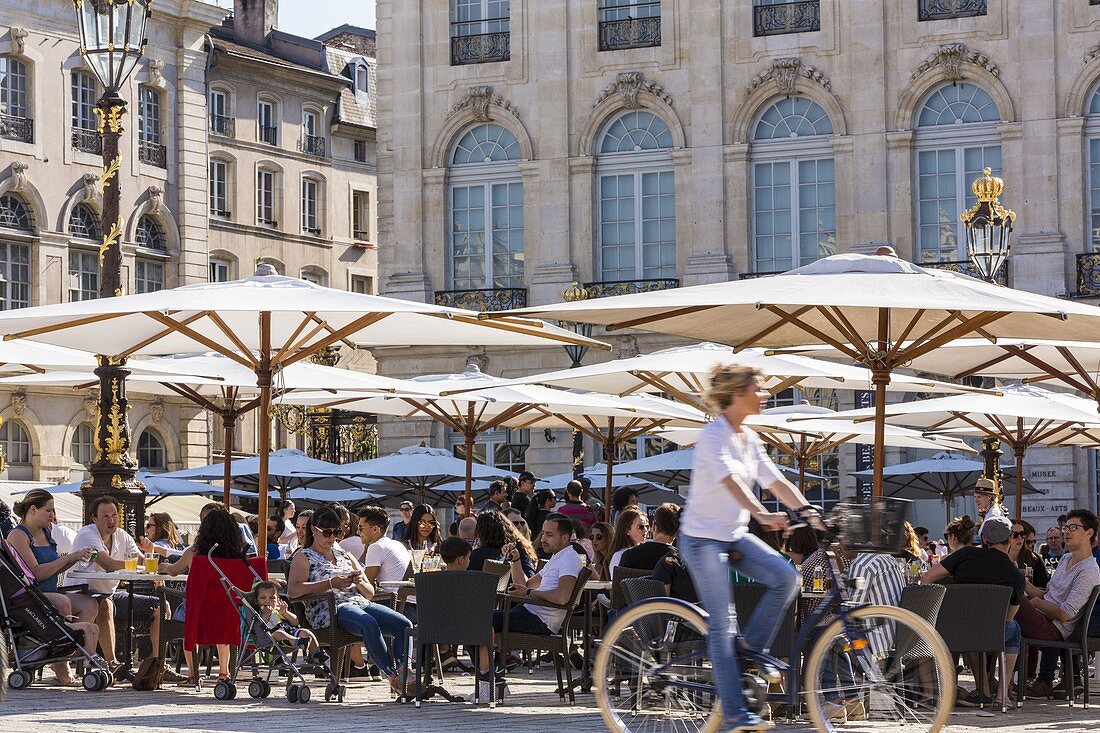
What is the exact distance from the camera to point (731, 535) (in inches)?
335

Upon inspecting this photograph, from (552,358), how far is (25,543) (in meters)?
21.8

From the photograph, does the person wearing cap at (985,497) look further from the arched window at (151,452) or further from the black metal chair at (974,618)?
the arched window at (151,452)

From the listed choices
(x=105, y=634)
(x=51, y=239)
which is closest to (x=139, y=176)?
(x=51, y=239)

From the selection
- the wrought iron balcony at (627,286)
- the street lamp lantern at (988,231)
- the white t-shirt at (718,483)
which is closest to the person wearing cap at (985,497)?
the street lamp lantern at (988,231)

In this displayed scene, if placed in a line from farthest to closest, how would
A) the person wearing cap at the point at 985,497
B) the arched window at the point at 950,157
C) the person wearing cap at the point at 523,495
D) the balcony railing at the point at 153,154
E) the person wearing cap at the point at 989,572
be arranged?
the balcony railing at the point at 153,154, the arched window at the point at 950,157, the person wearing cap at the point at 523,495, the person wearing cap at the point at 985,497, the person wearing cap at the point at 989,572

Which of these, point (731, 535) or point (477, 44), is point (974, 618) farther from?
point (477, 44)

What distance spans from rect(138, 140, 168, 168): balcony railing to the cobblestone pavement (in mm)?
33668

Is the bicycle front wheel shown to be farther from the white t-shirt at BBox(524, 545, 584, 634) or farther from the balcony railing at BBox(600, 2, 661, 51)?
the balcony railing at BBox(600, 2, 661, 51)

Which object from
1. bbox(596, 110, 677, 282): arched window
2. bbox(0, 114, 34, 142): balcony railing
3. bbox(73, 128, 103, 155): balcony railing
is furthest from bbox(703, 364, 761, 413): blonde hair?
bbox(73, 128, 103, 155): balcony railing

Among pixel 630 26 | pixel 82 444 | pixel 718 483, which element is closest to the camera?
pixel 718 483

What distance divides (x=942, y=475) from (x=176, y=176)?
Result: 23.6 meters

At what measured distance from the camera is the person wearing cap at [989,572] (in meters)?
12.2

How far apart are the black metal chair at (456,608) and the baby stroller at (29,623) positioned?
2.40m

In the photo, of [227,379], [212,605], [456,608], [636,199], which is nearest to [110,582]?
[212,605]
